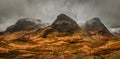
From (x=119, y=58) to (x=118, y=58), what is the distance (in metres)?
1.51

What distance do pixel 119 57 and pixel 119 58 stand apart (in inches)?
43.9

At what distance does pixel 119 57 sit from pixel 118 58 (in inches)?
24.8

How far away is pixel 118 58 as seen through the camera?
257ft

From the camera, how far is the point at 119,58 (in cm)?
7688

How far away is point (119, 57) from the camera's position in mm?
77938
